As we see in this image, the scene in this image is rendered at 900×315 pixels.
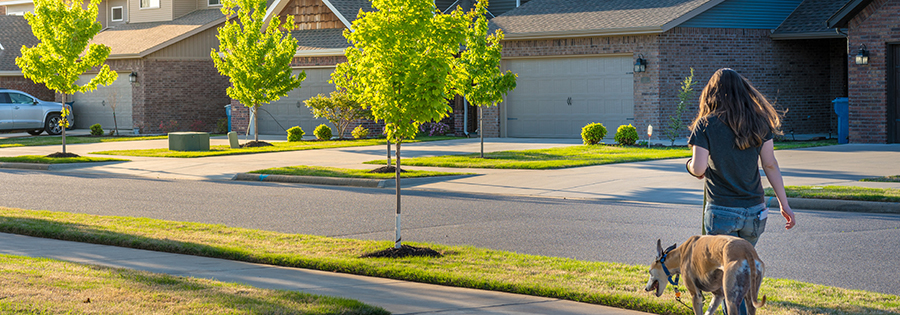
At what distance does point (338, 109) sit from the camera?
29219 mm

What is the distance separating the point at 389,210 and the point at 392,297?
5.56 meters

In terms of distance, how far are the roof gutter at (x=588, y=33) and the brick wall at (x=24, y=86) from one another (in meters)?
25.1

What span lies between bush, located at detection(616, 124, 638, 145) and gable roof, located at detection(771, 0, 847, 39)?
5.48m

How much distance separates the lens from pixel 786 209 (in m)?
5.43

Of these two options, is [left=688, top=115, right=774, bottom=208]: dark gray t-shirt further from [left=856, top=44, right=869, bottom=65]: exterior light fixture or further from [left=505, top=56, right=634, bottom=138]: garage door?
[left=505, top=56, right=634, bottom=138]: garage door

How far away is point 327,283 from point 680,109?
1684 cm

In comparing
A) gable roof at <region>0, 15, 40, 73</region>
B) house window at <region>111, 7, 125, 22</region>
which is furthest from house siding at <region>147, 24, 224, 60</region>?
house window at <region>111, 7, 125, 22</region>

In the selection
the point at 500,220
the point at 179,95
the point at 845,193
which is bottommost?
the point at 500,220

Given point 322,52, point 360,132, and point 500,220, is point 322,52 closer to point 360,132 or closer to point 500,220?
point 360,132

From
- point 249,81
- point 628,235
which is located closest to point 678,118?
point 249,81

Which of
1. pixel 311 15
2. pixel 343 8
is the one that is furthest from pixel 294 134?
pixel 311 15

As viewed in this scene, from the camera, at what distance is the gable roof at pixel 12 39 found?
40.0m

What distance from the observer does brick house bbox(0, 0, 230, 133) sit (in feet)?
114

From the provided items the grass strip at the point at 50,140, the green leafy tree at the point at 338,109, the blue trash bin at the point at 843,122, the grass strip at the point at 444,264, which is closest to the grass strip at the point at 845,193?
the grass strip at the point at 444,264
